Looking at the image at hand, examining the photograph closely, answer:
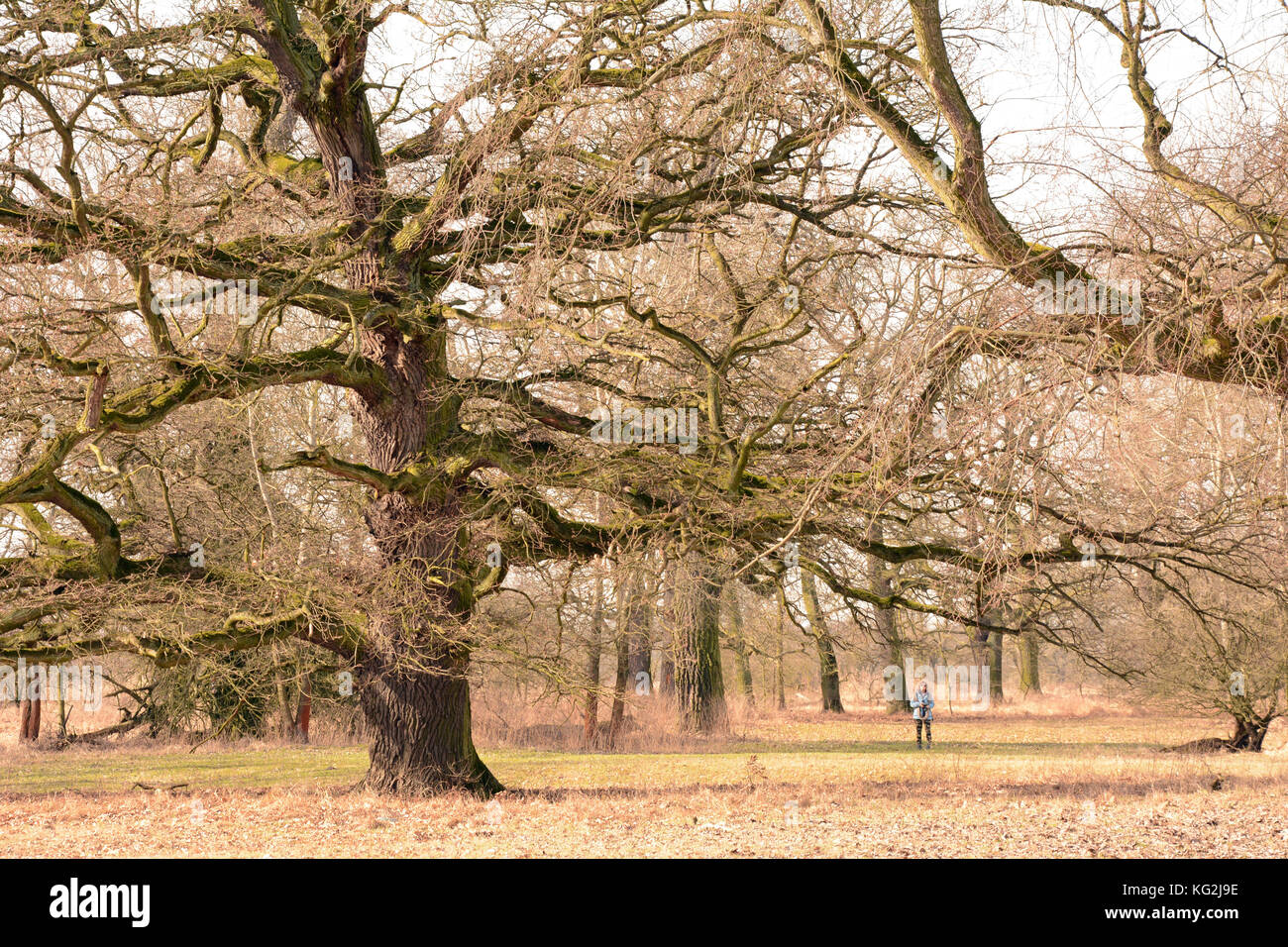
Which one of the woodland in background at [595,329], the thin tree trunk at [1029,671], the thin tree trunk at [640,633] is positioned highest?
the woodland in background at [595,329]

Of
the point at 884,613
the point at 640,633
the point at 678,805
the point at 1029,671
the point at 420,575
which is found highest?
the point at 420,575

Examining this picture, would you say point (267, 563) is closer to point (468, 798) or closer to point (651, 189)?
point (468, 798)

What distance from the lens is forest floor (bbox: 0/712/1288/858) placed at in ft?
28.6

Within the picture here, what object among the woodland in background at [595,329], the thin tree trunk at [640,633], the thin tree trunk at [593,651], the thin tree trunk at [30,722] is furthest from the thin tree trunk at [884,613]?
the thin tree trunk at [30,722]

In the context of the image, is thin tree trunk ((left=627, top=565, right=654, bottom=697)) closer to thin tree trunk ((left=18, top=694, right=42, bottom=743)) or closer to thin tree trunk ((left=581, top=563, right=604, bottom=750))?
thin tree trunk ((left=581, top=563, right=604, bottom=750))

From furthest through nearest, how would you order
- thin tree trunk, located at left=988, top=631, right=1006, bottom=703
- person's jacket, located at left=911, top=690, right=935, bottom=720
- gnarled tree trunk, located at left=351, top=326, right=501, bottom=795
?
1. thin tree trunk, located at left=988, top=631, right=1006, bottom=703
2. person's jacket, located at left=911, top=690, right=935, bottom=720
3. gnarled tree trunk, located at left=351, top=326, right=501, bottom=795

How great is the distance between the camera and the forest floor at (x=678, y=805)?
8.73 m

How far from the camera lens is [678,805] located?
38.0ft

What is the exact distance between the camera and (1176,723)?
26.6 meters

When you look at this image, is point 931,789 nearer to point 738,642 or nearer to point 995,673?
point 738,642

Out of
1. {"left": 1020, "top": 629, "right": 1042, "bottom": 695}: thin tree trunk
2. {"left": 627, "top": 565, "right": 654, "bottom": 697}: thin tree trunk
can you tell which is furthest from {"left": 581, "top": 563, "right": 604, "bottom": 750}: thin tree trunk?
{"left": 1020, "top": 629, "right": 1042, "bottom": 695}: thin tree trunk

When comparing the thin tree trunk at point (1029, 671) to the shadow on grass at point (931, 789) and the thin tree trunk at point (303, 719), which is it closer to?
the thin tree trunk at point (303, 719)

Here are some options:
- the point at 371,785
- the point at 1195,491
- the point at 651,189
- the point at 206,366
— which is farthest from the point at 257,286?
the point at 1195,491

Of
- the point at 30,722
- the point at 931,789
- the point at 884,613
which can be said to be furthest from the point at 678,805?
the point at 30,722
